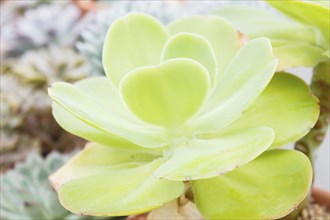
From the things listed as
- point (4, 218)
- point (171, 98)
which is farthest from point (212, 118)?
point (4, 218)

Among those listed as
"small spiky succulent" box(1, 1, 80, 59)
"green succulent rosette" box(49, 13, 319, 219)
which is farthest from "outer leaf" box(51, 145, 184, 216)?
"small spiky succulent" box(1, 1, 80, 59)

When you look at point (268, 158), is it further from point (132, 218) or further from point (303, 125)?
point (132, 218)

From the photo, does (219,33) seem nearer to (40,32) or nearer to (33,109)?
(33,109)

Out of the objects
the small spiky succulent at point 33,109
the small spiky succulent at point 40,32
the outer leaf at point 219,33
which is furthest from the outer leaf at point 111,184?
the small spiky succulent at point 40,32

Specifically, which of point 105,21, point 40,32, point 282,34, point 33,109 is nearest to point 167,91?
point 282,34

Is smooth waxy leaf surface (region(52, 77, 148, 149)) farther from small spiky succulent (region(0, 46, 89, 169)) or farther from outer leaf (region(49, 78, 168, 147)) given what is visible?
small spiky succulent (region(0, 46, 89, 169))

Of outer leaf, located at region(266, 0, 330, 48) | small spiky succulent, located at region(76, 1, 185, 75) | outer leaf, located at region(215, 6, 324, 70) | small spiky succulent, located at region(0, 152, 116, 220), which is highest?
outer leaf, located at region(266, 0, 330, 48)

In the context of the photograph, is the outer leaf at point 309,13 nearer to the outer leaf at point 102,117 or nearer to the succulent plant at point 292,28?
the succulent plant at point 292,28
